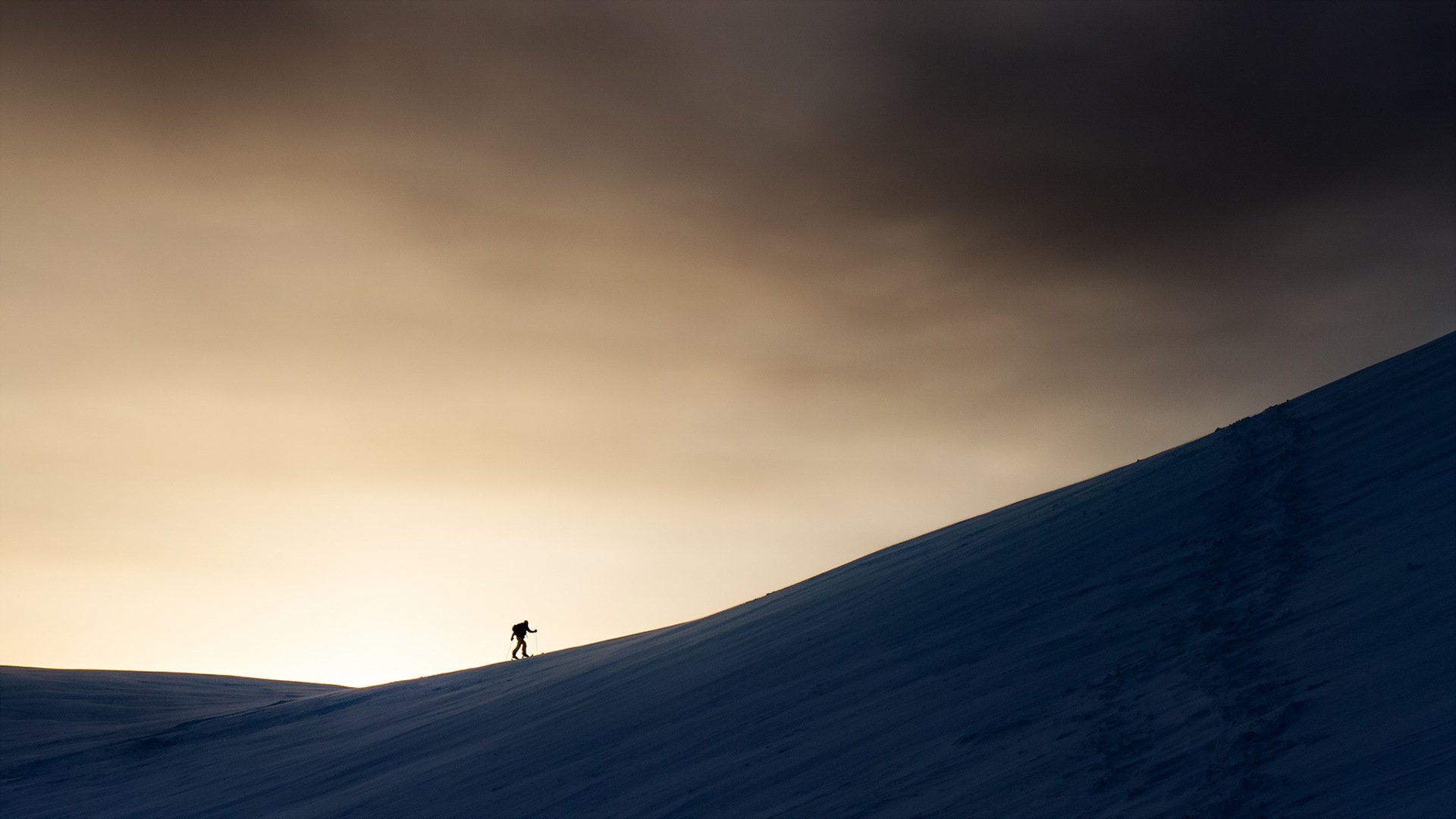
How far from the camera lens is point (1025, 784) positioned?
245 inches

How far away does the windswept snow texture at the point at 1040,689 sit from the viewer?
18.7 ft

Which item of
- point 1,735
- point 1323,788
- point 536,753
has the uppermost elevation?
point 1,735

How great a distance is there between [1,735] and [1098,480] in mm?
17218

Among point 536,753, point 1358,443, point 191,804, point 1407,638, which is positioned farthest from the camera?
point 191,804

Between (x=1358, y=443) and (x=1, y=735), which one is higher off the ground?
(x=1, y=735)

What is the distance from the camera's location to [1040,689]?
296 inches

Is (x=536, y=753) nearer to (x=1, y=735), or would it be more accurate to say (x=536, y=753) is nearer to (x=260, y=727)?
(x=260, y=727)

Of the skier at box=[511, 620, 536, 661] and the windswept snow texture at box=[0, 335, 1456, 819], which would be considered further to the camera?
the skier at box=[511, 620, 536, 661]

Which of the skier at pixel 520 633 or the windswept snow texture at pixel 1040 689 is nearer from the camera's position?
the windswept snow texture at pixel 1040 689

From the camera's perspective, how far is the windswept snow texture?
5707 mm

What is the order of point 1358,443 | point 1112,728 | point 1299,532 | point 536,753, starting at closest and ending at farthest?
point 1112,728, point 1299,532, point 1358,443, point 536,753

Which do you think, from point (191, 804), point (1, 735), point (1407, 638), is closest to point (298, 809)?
point (191, 804)

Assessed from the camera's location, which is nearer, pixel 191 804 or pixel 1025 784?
pixel 1025 784

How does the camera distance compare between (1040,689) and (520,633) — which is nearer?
(1040,689)
